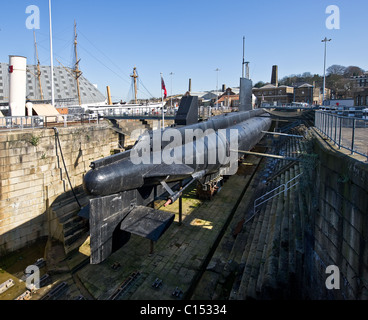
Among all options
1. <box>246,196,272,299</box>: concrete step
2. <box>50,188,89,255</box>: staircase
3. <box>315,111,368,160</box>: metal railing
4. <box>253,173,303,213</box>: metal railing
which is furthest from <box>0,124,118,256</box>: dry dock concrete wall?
<box>315,111,368,160</box>: metal railing

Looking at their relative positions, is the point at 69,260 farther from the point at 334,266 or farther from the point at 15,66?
the point at 15,66

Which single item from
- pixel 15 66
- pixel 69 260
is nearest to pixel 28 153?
pixel 69 260

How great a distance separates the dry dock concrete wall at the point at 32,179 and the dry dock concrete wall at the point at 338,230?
13308 mm

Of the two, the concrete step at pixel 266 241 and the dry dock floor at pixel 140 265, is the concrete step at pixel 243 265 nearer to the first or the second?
the concrete step at pixel 266 241

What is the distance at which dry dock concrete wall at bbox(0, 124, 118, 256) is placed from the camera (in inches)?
504

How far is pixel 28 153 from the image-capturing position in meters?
13.8

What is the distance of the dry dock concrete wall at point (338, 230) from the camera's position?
193 inches

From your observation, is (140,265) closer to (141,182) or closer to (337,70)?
Result: (141,182)

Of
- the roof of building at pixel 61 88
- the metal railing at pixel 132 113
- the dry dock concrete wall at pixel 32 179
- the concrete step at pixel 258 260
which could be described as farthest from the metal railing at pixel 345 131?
the roof of building at pixel 61 88

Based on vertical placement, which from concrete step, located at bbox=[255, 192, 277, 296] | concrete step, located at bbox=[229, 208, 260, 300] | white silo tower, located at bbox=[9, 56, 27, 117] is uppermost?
white silo tower, located at bbox=[9, 56, 27, 117]

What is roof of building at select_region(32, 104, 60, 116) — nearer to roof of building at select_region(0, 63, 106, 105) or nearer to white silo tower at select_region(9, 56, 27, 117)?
white silo tower at select_region(9, 56, 27, 117)

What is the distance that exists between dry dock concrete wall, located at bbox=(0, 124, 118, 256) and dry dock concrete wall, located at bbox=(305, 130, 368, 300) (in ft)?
43.7

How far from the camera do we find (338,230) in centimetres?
599
